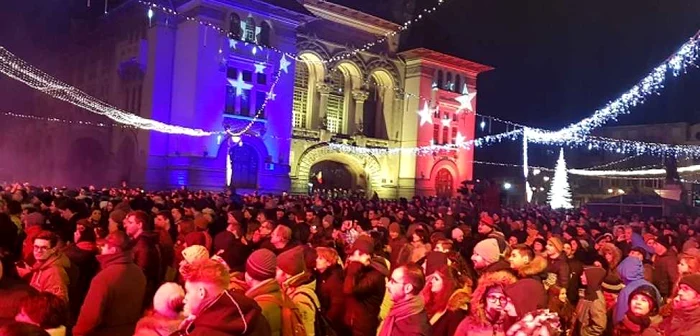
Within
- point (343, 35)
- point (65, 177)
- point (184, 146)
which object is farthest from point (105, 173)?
point (343, 35)

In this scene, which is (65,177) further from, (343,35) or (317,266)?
(317,266)

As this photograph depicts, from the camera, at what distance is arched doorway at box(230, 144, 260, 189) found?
3366cm

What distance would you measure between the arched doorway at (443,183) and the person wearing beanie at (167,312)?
39662 millimetres

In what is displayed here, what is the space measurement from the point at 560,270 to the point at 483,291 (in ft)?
11.1

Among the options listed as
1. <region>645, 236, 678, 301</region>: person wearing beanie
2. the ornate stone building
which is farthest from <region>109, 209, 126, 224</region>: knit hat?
the ornate stone building

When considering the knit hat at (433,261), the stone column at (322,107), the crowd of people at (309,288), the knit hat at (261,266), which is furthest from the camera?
the stone column at (322,107)

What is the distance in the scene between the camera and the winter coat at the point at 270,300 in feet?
14.6

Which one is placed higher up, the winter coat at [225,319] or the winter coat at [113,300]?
the winter coat at [225,319]

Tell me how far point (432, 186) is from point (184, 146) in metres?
17.2

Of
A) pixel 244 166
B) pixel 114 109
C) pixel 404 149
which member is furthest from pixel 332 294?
pixel 404 149

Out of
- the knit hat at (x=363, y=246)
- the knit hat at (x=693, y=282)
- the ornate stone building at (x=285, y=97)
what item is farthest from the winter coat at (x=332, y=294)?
the ornate stone building at (x=285, y=97)

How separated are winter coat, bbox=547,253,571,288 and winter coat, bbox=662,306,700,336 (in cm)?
212

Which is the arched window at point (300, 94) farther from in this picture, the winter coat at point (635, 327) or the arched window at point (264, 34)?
the winter coat at point (635, 327)

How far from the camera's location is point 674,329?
513 centimetres
